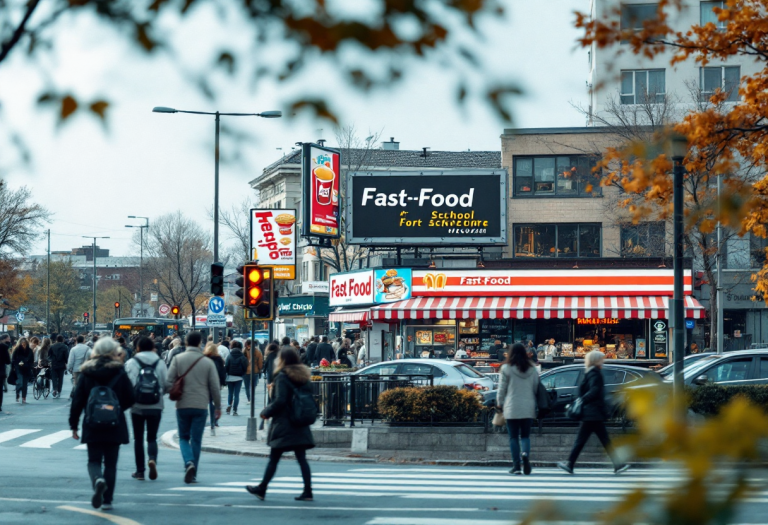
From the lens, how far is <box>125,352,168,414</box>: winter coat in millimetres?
12672

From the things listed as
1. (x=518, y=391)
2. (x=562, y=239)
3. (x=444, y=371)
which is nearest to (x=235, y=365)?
(x=444, y=371)

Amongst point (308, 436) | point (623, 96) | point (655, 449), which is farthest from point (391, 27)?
point (623, 96)

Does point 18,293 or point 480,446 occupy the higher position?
point 18,293

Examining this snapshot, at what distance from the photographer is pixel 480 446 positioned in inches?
661

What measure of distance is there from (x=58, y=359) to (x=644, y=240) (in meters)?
27.2

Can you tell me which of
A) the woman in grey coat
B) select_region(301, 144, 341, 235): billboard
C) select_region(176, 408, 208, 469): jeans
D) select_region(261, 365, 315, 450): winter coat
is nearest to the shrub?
the woman in grey coat

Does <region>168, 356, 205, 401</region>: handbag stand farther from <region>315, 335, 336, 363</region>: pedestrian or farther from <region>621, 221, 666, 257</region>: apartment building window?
<region>621, 221, 666, 257</region>: apartment building window

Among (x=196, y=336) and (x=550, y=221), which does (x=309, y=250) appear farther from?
(x=196, y=336)

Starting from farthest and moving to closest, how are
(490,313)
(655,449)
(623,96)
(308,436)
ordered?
(623,96)
(490,313)
(308,436)
(655,449)

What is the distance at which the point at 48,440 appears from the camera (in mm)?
19688

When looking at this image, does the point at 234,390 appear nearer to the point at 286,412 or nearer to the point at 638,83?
the point at 286,412

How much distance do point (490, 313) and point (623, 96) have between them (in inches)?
795

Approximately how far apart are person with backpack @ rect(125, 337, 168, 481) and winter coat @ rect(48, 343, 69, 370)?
18.2 m

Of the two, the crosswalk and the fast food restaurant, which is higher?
the fast food restaurant
